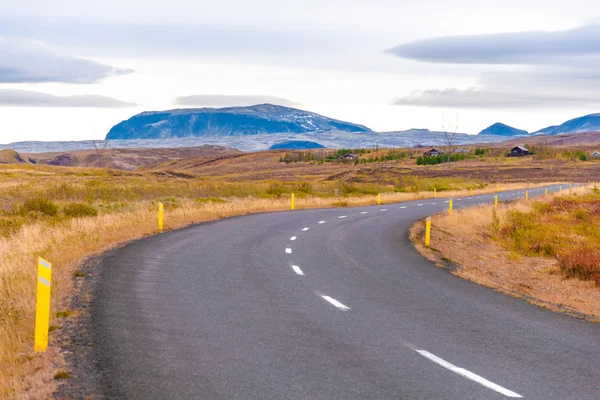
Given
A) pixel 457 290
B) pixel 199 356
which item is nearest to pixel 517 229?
pixel 457 290

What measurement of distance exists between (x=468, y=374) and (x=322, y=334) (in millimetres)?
2271

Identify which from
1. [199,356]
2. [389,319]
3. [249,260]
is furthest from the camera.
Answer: [249,260]

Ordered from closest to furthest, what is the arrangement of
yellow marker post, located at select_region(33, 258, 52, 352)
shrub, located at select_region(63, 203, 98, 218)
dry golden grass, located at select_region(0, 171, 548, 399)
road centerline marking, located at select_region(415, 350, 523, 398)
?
road centerline marking, located at select_region(415, 350, 523, 398), dry golden grass, located at select_region(0, 171, 548, 399), yellow marker post, located at select_region(33, 258, 52, 352), shrub, located at select_region(63, 203, 98, 218)

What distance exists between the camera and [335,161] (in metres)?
198

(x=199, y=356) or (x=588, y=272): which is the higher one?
(x=199, y=356)

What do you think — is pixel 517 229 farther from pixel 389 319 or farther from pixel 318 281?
pixel 389 319

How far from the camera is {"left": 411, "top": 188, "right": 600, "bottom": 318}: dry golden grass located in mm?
13695

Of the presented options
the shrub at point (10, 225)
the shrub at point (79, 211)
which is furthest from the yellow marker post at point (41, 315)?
the shrub at point (79, 211)

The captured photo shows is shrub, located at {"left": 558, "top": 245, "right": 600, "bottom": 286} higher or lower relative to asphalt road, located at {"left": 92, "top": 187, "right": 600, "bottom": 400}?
lower

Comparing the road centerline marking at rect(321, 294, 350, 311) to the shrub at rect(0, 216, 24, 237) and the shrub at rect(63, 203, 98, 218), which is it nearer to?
the shrub at rect(0, 216, 24, 237)

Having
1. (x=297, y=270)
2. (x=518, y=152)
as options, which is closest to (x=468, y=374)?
(x=297, y=270)

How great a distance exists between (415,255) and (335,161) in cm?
17961

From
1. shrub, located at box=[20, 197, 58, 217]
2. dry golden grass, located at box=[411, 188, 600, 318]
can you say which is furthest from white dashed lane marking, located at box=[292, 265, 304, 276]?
shrub, located at box=[20, 197, 58, 217]

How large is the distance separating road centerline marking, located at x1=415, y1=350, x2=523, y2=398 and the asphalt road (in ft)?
0.10
